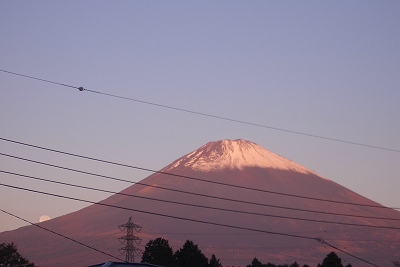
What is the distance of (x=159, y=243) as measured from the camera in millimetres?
82500

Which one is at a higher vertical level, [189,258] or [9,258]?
[189,258]

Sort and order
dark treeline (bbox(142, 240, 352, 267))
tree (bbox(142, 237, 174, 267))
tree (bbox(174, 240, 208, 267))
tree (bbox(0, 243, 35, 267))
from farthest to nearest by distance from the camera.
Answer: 1. tree (bbox(174, 240, 208, 267))
2. dark treeline (bbox(142, 240, 352, 267))
3. tree (bbox(142, 237, 174, 267))
4. tree (bbox(0, 243, 35, 267))

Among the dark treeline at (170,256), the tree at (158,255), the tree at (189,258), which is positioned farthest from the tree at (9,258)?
the tree at (189,258)

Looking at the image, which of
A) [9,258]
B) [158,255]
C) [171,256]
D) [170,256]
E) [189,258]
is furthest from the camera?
[189,258]

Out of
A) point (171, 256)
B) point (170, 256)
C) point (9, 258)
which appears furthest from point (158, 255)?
point (9, 258)

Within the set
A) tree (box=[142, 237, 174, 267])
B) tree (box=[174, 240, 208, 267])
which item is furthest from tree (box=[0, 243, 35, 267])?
tree (box=[174, 240, 208, 267])

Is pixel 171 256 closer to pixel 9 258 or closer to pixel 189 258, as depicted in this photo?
pixel 189 258

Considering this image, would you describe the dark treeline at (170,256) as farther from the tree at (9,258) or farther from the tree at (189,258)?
the tree at (9,258)

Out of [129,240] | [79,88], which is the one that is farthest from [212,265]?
[79,88]

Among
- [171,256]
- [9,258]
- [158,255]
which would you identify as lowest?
[9,258]

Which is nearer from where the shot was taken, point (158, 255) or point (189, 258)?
point (158, 255)

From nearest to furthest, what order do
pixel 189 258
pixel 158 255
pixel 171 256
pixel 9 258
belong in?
pixel 9 258, pixel 158 255, pixel 171 256, pixel 189 258

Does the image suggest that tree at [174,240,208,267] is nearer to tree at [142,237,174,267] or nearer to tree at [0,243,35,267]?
tree at [142,237,174,267]

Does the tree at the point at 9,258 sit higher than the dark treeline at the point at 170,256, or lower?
lower
